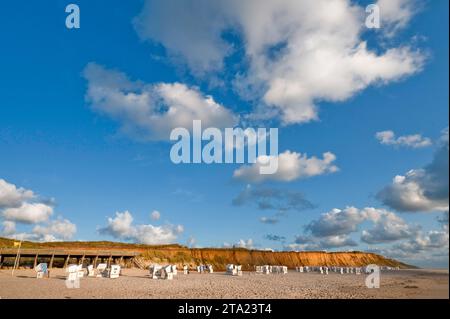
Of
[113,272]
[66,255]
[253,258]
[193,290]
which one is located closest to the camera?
[193,290]

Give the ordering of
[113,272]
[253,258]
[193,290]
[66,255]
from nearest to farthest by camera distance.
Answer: [193,290]
[113,272]
[66,255]
[253,258]

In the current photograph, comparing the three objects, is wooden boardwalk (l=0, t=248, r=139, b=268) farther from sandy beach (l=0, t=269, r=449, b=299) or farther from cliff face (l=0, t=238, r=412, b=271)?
sandy beach (l=0, t=269, r=449, b=299)

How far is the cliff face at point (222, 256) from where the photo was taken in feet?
232

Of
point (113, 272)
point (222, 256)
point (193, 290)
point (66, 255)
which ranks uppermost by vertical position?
point (222, 256)

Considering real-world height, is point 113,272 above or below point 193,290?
above

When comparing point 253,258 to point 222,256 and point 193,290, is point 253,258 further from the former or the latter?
point 193,290

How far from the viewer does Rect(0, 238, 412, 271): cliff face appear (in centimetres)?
7082

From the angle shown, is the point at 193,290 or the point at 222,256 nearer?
the point at 193,290

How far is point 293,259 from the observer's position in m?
94.4

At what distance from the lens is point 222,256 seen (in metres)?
81.6

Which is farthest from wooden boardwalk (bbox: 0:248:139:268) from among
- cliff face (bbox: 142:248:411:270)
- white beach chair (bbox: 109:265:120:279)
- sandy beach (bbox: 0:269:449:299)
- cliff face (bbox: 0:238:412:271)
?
sandy beach (bbox: 0:269:449:299)

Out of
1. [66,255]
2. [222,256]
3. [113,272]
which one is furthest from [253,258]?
[113,272]
